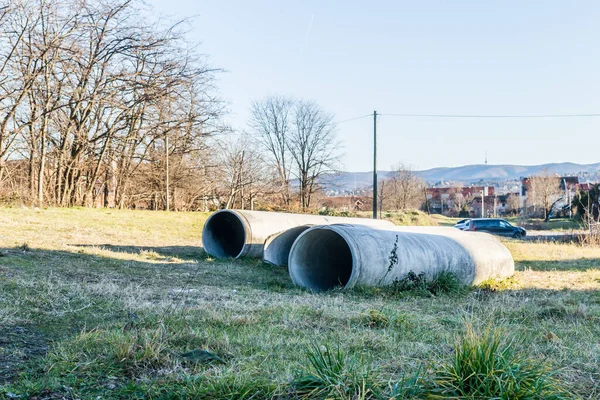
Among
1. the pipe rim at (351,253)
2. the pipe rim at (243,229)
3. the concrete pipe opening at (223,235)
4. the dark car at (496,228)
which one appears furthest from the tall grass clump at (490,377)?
the dark car at (496,228)

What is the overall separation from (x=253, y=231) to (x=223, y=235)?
2143 mm

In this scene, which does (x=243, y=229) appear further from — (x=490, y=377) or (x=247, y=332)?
(x=490, y=377)

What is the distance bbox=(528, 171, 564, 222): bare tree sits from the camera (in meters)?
55.3

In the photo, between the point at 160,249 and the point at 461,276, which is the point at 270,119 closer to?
the point at 160,249

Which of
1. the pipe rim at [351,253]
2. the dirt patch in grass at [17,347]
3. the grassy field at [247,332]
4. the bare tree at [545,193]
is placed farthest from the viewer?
the bare tree at [545,193]

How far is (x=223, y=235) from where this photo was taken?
14.3 m

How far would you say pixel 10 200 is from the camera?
56.7 ft

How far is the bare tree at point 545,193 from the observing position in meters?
55.3

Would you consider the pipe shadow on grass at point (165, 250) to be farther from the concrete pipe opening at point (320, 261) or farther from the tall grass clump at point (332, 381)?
the tall grass clump at point (332, 381)

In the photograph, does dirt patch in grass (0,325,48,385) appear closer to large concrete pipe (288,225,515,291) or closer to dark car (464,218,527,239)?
large concrete pipe (288,225,515,291)

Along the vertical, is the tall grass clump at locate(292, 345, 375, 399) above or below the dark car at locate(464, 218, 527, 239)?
above

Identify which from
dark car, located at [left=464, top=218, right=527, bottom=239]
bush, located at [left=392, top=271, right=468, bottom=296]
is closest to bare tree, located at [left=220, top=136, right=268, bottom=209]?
dark car, located at [left=464, top=218, right=527, bottom=239]

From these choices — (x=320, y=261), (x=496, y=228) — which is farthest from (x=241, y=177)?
(x=320, y=261)

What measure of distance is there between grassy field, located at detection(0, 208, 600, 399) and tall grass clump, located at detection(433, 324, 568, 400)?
0.03m
